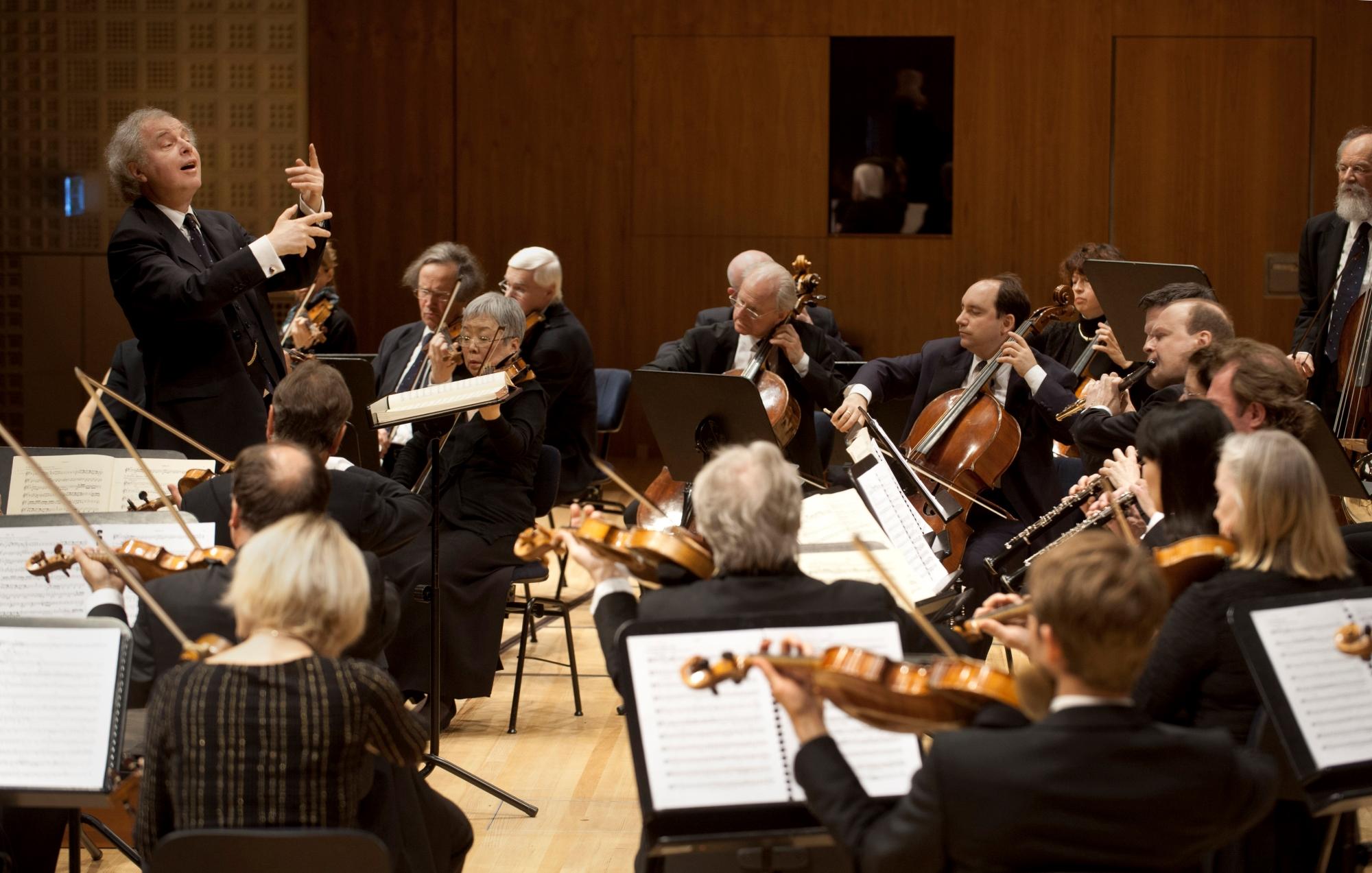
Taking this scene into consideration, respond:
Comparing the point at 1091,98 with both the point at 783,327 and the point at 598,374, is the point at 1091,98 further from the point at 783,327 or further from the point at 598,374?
the point at 783,327

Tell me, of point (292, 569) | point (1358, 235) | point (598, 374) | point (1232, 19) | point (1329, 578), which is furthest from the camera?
point (1232, 19)

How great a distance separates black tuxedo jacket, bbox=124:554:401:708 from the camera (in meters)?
2.11

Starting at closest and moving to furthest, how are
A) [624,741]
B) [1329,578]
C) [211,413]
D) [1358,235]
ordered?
1. [1329,578]
2. [211,413]
3. [624,741]
4. [1358,235]

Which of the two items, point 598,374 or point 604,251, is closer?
point 598,374

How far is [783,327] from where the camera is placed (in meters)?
4.12

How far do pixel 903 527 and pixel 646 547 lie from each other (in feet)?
2.69

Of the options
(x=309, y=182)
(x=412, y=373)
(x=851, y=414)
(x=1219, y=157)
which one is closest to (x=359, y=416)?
(x=412, y=373)

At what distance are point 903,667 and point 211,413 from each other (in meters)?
2.33

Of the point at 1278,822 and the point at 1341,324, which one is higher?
the point at 1341,324

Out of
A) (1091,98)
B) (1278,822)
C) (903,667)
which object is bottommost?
(1278,822)

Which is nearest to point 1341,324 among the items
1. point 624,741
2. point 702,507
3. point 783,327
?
point 783,327

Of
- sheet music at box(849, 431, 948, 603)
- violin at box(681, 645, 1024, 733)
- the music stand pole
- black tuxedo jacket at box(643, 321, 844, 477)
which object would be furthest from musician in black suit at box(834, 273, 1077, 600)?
violin at box(681, 645, 1024, 733)

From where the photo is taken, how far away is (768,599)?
6.59 ft

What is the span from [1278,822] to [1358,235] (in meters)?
2.47
